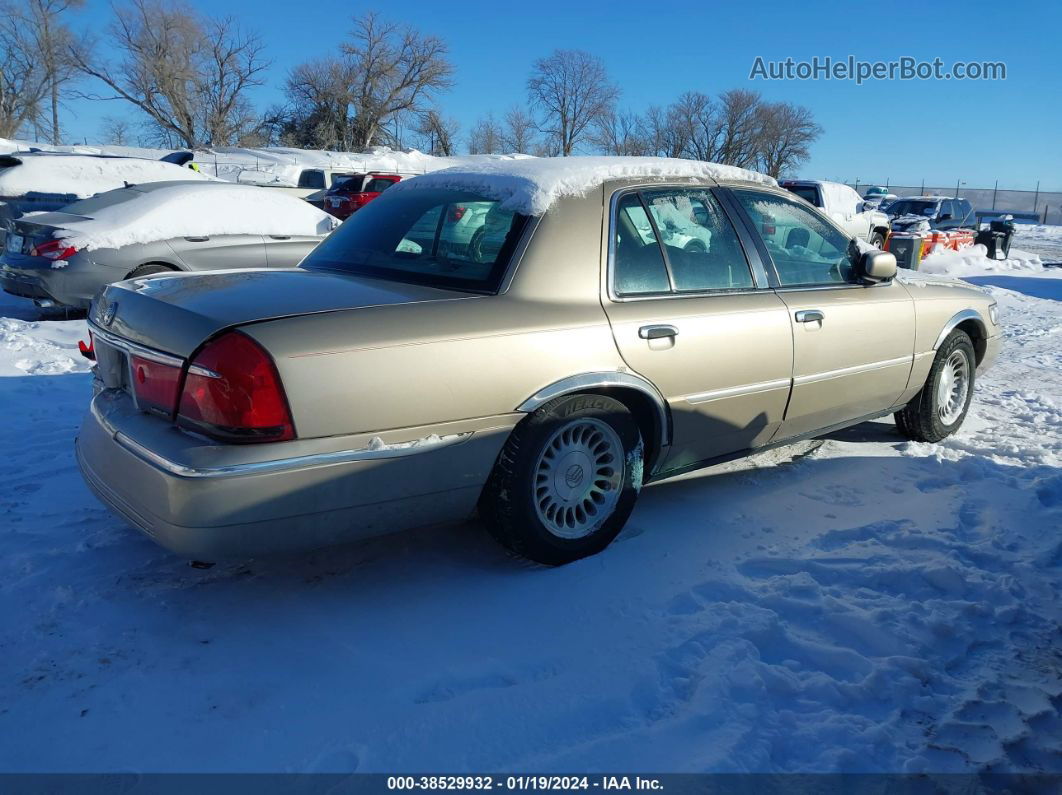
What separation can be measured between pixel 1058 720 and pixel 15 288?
26.4ft

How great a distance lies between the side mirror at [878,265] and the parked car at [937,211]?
18323mm

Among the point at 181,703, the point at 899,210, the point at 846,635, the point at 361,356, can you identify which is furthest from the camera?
the point at 899,210

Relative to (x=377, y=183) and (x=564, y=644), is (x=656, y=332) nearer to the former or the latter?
(x=564, y=644)

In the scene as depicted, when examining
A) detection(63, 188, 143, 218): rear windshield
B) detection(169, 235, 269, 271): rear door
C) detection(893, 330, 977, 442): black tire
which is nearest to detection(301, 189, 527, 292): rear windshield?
detection(893, 330, 977, 442): black tire

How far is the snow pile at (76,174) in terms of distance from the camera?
10070 mm

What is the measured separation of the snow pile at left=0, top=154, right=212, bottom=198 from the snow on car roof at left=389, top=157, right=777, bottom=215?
7393 millimetres

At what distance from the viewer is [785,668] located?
8.59 ft

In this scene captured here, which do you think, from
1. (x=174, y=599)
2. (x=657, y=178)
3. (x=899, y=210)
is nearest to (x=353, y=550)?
(x=174, y=599)

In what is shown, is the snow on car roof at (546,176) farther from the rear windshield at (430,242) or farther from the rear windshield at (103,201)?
the rear windshield at (103,201)

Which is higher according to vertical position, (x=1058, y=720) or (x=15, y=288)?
(x=15, y=288)

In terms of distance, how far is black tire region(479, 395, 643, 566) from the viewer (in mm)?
3008

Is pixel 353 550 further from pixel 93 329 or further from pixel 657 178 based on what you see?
pixel 657 178

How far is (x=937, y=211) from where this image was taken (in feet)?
68.9

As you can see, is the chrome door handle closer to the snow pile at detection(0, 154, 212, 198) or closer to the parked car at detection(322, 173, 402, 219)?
the snow pile at detection(0, 154, 212, 198)
